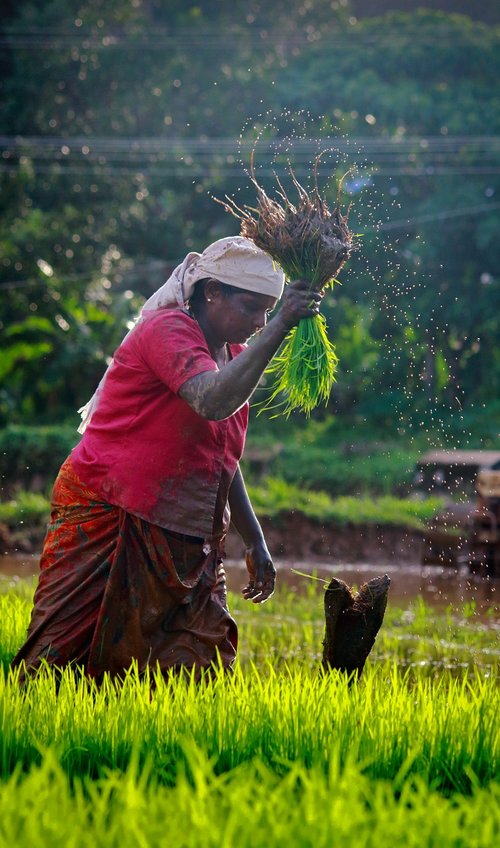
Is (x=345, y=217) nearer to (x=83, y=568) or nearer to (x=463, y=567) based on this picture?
(x=83, y=568)

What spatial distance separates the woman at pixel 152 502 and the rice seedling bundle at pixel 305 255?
3.4 inches

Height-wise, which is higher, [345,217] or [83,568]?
[345,217]

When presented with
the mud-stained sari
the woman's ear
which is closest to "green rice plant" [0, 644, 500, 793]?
the mud-stained sari

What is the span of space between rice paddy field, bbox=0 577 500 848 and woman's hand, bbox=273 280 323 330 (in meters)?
1.10

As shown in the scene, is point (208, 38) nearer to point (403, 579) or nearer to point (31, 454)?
point (31, 454)

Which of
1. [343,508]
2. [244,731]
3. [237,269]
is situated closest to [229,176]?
[343,508]

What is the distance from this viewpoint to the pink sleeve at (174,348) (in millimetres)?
3975

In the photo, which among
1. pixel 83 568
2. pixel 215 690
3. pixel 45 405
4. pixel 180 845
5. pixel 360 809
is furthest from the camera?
pixel 45 405

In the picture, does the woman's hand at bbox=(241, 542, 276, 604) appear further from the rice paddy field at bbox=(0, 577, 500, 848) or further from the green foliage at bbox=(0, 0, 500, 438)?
the green foliage at bbox=(0, 0, 500, 438)

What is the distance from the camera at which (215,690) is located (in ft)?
13.1

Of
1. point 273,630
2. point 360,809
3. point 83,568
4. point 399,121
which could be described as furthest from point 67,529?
point 399,121

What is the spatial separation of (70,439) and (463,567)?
6.16m

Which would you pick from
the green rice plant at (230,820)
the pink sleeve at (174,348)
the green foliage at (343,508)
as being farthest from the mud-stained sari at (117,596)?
the green foliage at (343,508)

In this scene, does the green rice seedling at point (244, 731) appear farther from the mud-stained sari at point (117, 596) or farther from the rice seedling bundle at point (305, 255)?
the rice seedling bundle at point (305, 255)
